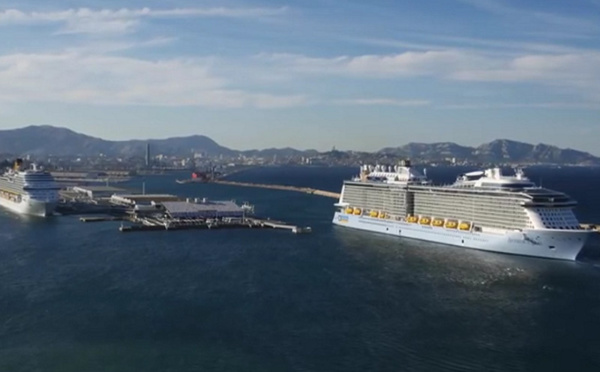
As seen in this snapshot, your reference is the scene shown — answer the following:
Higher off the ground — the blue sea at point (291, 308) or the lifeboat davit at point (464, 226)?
the lifeboat davit at point (464, 226)

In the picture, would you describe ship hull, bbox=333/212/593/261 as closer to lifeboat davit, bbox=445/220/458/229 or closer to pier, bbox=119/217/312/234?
lifeboat davit, bbox=445/220/458/229

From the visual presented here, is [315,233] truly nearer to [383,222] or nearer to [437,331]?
[383,222]

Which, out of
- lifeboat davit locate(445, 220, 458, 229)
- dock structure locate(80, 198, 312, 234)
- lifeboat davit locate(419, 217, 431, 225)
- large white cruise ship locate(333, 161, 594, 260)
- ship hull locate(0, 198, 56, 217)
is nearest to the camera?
large white cruise ship locate(333, 161, 594, 260)

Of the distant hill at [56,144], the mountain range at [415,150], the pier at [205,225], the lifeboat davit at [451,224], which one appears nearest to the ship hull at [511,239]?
the lifeboat davit at [451,224]

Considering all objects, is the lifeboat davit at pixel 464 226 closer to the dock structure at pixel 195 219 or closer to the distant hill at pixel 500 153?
the dock structure at pixel 195 219

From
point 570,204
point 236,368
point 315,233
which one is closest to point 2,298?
point 236,368

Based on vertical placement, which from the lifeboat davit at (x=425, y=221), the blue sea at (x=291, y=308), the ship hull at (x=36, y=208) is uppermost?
the lifeboat davit at (x=425, y=221)

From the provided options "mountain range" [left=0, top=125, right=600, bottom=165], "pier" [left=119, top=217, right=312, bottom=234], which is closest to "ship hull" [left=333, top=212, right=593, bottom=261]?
"pier" [left=119, top=217, right=312, bottom=234]
